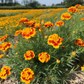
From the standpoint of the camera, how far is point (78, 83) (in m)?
1.54

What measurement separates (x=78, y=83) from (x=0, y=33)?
3898 mm

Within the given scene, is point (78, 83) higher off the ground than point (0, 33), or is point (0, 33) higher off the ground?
point (0, 33)

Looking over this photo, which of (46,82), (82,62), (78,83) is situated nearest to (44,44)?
(46,82)

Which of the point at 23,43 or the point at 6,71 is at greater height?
the point at 23,43

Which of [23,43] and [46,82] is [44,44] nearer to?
[23,43]

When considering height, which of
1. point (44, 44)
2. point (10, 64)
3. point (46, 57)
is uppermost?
point (44, 44)

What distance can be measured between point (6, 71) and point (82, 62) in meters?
1.86

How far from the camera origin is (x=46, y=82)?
145 centimetres

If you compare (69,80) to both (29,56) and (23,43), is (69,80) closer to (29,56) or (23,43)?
(29,56)

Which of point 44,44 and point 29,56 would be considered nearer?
point 29,56

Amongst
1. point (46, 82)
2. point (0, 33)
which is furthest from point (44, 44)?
point (0, 33)

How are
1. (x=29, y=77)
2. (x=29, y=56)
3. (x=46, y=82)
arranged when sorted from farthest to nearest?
1. (x=46, y=82)
2. (x=29, y=56)
3. (x=29, y=77)

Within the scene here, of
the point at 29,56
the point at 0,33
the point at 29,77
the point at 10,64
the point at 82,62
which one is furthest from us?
the point at 0,33

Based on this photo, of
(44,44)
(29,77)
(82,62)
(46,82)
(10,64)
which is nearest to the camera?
(29,77)
